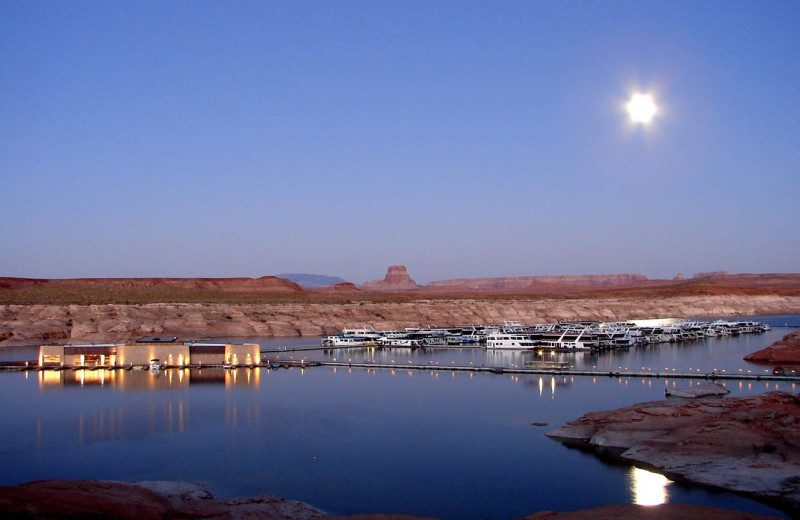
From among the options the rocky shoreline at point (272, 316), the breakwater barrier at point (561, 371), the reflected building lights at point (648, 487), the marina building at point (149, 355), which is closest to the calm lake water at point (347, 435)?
the reflected building lights at point (648, 487)

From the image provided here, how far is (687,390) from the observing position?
37.8 m

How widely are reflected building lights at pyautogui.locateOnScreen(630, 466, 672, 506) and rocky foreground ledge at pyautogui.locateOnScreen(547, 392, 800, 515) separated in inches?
18.0

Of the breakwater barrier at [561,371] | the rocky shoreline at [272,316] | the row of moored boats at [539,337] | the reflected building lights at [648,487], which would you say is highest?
the rocky shoreline at [272,316]

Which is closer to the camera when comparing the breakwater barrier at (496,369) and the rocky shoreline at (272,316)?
the breakwater barrier at (496,369)

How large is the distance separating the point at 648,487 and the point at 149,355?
41611 mm

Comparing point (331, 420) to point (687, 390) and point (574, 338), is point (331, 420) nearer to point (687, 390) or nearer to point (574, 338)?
point (687, 390)

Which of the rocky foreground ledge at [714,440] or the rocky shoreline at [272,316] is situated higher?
the rocky shoreline at [272,316]

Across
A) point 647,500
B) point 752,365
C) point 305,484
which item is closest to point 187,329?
point 752,365

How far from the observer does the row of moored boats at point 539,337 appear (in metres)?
70.3

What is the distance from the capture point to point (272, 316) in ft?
305

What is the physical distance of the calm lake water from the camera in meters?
23.0

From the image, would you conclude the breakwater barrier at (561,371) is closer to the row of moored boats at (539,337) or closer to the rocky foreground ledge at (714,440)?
the rocky foreground ledge at (714,440)

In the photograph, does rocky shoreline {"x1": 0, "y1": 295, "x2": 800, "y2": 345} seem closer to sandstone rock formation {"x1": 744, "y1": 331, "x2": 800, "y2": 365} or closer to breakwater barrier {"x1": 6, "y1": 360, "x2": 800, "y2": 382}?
breakwater barrier {"x1": 6, "y1": 360, "x2": 800, "y2": 382}

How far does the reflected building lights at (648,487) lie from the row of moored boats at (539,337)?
43.9 meters
